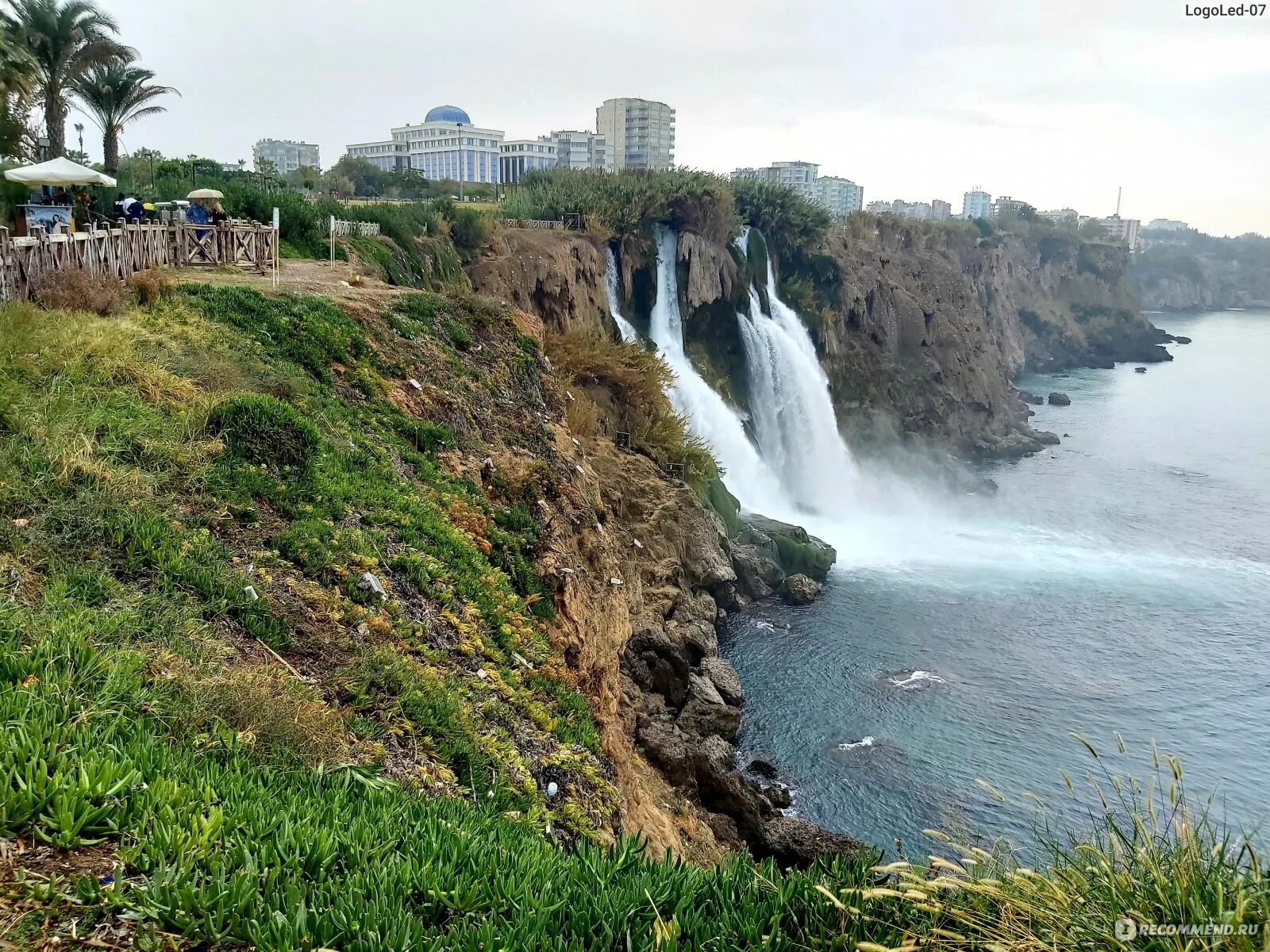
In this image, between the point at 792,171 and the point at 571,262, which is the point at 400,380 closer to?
the point at 571,262

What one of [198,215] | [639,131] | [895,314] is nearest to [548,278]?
[198,215]

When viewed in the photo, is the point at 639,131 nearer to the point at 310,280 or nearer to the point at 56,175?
the point at 310,280

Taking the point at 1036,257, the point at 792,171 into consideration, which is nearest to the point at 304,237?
the point at 1036,257

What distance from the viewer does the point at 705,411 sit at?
2916 centimetres

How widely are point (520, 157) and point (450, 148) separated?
941cm

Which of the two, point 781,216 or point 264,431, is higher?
point 781,216

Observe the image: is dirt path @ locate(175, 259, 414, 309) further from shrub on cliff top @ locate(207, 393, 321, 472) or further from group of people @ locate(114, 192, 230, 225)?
shrub on cliff top @ locate(207, 393, 321, 472)

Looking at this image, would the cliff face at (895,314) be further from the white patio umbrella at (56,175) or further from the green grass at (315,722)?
the green grass at (315,722)

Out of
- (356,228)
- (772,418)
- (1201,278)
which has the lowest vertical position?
(772,418)

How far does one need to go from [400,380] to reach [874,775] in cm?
1083

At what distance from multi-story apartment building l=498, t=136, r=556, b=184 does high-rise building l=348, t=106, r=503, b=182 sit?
112 centimetres

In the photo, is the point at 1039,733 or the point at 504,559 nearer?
the point at 504,559

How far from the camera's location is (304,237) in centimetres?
2142

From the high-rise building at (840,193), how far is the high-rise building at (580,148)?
147 feet
